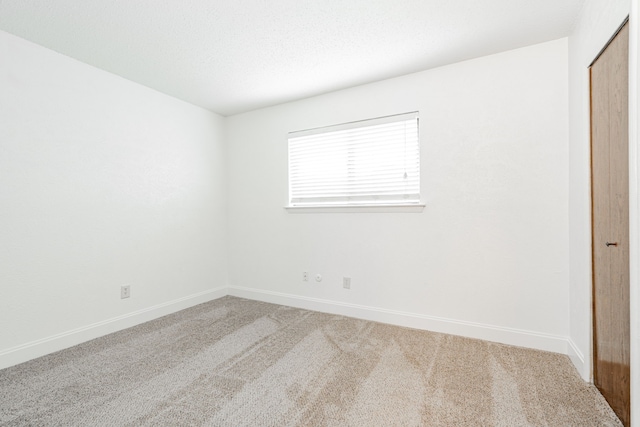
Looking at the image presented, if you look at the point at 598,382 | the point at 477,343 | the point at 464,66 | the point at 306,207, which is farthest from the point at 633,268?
the point at 306,207

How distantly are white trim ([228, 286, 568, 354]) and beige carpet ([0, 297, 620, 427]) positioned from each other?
0.29 feet

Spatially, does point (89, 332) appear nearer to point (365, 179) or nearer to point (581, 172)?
point (365, 179)

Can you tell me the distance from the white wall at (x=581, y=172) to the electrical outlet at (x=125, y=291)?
3.69m

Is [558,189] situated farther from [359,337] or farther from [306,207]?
[306,207]

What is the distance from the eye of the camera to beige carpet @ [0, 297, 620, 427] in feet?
5.14

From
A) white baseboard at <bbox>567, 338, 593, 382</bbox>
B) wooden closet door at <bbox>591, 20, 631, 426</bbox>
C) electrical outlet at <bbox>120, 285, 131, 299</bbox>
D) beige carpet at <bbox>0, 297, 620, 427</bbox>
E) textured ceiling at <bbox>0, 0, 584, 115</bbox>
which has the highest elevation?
textured ceiling at <bbox>0, 0, 584, 115</bbox>

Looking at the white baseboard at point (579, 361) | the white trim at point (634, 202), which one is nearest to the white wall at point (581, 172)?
the white baseboard at point (579, 361)

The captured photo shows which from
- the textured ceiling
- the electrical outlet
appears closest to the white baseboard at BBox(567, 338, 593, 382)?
the textured ceiling

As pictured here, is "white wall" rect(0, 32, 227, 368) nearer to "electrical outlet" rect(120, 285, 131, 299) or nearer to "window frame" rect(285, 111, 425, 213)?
"electrical outlet" rect(120, 285, 131, 299)

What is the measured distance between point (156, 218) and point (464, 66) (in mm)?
3345

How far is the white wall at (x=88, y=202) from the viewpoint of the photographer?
2182 mm

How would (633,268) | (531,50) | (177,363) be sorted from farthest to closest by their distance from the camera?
(531,50)
(177,363)
(633,268)

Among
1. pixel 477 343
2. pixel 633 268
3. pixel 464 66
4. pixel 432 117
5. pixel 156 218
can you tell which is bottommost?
pixel 477 343

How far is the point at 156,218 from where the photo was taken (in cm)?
318
